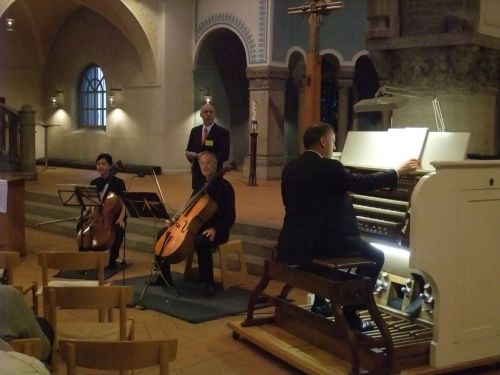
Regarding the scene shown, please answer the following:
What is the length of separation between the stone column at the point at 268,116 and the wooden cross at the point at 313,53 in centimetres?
606

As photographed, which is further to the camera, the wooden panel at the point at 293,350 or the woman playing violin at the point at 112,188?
the woman playing violin at the point at 112,188

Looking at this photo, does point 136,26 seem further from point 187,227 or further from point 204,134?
point 187,227

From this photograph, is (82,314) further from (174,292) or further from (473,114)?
(473,114)

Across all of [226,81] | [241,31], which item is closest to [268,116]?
[241,31]

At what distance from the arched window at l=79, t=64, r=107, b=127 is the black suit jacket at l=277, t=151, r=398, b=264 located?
13.3m

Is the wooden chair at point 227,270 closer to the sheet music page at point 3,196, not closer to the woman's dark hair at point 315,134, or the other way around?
the sheet music page at point 3,196

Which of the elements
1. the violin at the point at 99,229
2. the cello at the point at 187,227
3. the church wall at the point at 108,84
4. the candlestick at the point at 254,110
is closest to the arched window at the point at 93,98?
the church wall at the point at 108,84

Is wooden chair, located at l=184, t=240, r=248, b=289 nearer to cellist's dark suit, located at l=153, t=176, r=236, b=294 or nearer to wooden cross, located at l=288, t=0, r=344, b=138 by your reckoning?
cellist's dark suit, located at l=153, t=176, r=236, b=294

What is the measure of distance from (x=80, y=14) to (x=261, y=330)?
14.0 m

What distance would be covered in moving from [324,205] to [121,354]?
2.15 m

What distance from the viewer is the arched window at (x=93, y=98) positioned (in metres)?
17.4

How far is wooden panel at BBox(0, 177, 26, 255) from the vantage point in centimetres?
789

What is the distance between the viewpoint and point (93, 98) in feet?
58.2

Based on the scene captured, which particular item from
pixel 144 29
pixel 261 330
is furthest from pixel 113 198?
pixel 144 29
